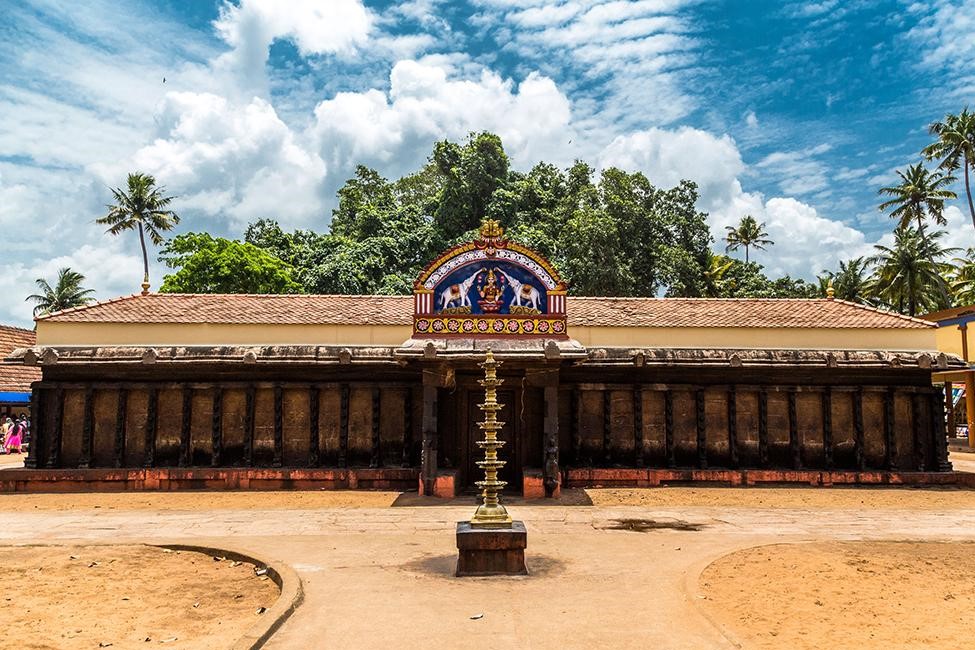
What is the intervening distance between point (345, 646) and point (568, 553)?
4.30 meters

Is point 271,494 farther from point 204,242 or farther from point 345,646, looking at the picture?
point 204,242

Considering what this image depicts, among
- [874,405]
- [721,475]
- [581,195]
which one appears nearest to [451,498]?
[721,475]

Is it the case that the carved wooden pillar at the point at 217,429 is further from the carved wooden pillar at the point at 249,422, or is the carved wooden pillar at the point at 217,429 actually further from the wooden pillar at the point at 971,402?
the wooden pillar at the point at 971,402

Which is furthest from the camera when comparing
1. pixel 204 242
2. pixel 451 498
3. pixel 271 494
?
pixel 204 242

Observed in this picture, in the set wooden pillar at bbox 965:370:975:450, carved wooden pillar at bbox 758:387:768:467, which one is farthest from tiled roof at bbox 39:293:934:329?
wooden pillar at bbox 965:370:975:450

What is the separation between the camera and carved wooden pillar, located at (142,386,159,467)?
53.9 ft

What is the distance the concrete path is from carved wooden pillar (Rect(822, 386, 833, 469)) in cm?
352

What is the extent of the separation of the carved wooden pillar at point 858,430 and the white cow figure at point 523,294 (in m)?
8.42

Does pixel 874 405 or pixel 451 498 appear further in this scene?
pixel 874 405

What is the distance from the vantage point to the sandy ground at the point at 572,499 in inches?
549

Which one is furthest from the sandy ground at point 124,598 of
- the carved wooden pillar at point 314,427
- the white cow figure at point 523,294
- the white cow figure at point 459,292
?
the white cow figure at point 523,294

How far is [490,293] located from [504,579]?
772 centimetres

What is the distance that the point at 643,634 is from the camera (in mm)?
6188

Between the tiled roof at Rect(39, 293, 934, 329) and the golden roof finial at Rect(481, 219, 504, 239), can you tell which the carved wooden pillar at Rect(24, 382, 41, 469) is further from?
the golden roof finial at Rect(481, 219, 504, 239)
